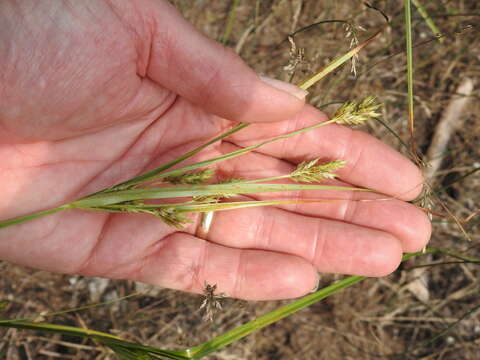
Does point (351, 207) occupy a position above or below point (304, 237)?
above

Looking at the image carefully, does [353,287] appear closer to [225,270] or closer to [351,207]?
[351,207]

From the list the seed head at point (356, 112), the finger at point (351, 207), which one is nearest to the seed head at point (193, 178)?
the finger at point (351, 207)

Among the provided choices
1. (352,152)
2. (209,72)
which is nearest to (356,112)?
(352,152)

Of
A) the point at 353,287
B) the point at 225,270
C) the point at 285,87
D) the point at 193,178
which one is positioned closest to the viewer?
the point at 193,178

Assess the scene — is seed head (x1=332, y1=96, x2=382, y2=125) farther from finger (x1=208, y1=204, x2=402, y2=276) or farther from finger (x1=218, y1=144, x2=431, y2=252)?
finger (x1=208, y1=204, x2=402, y2=276)

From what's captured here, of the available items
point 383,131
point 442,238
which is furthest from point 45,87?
point 442,238

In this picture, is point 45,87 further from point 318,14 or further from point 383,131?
point 383,131
